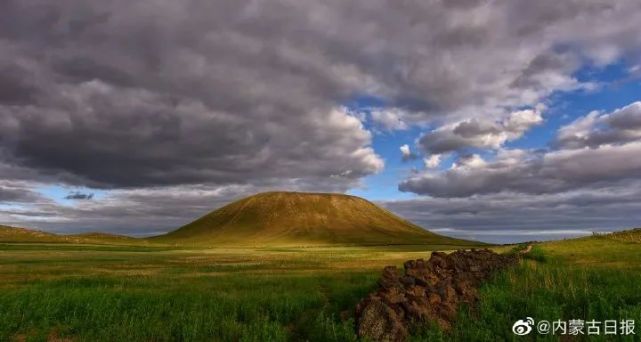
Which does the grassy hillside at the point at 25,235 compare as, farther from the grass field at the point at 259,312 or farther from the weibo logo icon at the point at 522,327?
the weibo logo icon at the point at 522,327

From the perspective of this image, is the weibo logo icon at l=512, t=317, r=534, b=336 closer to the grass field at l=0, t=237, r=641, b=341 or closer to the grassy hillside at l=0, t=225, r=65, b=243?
the grass field at l=0, t=237, r=641, b=341

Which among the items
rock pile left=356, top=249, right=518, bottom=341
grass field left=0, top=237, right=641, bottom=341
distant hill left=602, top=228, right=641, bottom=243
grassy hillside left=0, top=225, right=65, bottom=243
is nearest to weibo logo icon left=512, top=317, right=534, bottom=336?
grass field left=0, top=237, right=641, bottom=341

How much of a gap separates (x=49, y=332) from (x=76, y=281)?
15.8m

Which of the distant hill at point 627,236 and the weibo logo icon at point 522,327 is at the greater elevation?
the distant hill at point 627,236

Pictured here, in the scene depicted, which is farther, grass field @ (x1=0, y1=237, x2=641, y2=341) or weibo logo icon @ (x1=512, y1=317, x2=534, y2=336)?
grass field @ (x1=0, y1=237, x2=641, y2=341)

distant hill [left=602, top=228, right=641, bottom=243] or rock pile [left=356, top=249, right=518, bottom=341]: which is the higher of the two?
distant hill [left=602, top=228, right=641, bottom=243]

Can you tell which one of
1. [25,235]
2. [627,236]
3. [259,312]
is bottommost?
[25,235]

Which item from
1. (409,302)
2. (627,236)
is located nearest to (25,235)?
(627,236)

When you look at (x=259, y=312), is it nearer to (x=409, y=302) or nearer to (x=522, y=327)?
(x=409, y=302)

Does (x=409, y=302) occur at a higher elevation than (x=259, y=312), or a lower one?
higher

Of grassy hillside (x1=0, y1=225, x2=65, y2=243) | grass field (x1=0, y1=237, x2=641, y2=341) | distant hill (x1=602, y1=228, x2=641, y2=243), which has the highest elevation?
distant hill (x1=602, y1=228, x2=641, y2=243)

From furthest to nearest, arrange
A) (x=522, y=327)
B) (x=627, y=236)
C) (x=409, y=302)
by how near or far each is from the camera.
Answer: (x=627, y=236)
(x=409, y=302)
(x=522, y=327)

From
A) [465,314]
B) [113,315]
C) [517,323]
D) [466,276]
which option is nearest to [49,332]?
[113,315]

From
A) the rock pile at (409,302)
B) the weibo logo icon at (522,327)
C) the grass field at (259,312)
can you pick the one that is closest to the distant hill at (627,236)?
the grass field at (259,312)
